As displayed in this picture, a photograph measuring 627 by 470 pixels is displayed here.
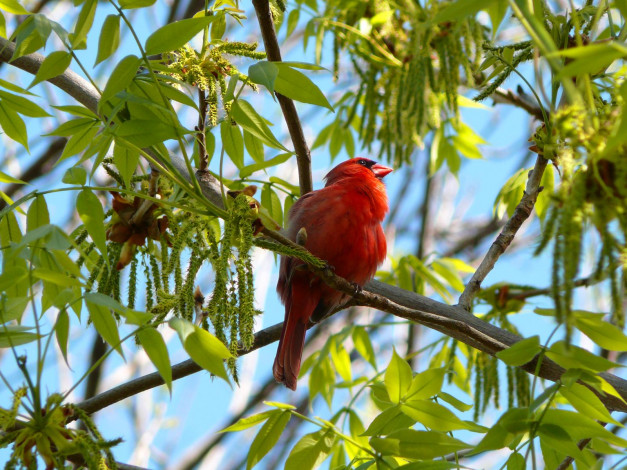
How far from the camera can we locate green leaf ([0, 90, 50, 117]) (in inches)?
98.7

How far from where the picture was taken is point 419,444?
223cm

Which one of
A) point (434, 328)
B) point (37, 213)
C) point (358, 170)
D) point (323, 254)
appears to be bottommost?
point (434, 328)

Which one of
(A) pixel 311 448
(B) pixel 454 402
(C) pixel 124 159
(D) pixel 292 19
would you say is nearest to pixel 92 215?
(C) pixel 124 159

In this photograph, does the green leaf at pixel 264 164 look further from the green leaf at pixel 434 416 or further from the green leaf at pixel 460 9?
the green leaf at pixel 460 9

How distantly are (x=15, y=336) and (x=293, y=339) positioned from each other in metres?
2.06

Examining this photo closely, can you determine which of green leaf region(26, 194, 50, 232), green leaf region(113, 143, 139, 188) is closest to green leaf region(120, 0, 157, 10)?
green leaf region(113, 143, 139, 188)

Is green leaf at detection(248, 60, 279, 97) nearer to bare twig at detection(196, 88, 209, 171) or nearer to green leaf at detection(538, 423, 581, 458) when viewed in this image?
bare twig at detection(196, 88, 209, 171)

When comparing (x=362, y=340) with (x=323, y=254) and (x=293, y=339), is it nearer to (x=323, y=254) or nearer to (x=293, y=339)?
(x=293, y=339)

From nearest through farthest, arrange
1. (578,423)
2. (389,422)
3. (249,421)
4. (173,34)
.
→ (578,423)
(173,34)
(389,422)
(249,421)

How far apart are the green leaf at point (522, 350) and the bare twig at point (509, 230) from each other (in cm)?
107

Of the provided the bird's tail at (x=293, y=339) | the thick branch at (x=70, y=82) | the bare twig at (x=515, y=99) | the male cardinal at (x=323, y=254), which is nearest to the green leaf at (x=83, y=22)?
the thick branch at (x=70, y=82)

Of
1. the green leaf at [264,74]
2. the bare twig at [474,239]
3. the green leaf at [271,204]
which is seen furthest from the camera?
the bare twig at [474,239]

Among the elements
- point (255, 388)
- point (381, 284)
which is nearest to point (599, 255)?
point (381, 284)

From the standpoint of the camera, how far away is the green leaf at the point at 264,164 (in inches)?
→ 109
